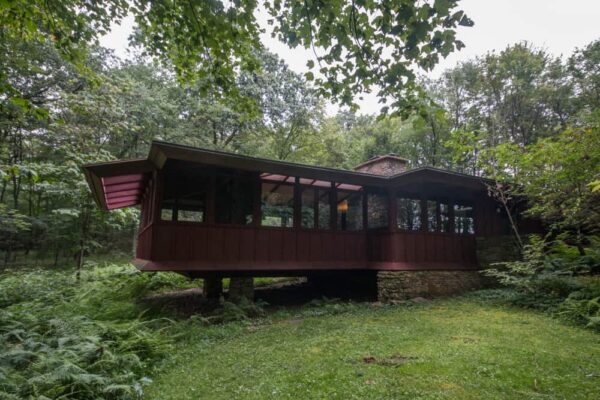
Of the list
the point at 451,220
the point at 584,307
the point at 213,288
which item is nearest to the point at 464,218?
the point at 451,220

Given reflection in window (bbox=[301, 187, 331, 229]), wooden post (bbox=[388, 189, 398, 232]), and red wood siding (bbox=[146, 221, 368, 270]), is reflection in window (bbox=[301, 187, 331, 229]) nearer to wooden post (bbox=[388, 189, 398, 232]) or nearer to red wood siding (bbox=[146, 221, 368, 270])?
red wood siding (bbox=[146, 221, 368, 270])

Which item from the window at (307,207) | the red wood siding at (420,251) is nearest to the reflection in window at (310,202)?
the window at (307,207)

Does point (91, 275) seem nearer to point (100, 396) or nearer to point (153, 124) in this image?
point (153, 124)

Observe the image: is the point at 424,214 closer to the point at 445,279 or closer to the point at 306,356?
the point at 445,279

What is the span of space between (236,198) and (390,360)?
581cm

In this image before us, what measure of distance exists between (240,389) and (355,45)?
4174 mm

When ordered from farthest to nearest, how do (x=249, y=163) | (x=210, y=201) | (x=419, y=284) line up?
(x=419, y=284) → (x=249, y=163) → (x=210, y=201)

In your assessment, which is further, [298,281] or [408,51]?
[298,281]

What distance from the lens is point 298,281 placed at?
13297 millimetres

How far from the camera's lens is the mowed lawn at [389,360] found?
374cm

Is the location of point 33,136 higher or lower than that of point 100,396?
higher

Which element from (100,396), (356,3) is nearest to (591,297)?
(356,3)

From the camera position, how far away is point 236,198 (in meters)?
9.05

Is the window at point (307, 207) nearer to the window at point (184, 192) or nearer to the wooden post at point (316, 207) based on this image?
the wooden post at point (316, 207)
